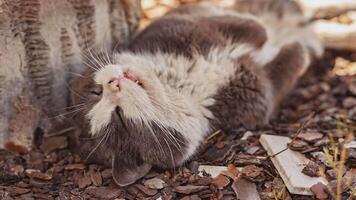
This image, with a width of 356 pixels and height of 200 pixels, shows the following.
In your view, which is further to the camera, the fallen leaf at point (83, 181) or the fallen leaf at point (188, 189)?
the fallen leaf at point (83, 181)

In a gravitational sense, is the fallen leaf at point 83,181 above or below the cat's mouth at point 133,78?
below

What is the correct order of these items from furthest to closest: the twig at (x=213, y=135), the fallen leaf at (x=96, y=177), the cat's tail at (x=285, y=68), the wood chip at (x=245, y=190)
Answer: the cat's tail at (x=285, y=68) < the twig at (x=213, y=135) < the fallen leaf at (x=96, y=177) < the wood chip at (x=245, y=190)

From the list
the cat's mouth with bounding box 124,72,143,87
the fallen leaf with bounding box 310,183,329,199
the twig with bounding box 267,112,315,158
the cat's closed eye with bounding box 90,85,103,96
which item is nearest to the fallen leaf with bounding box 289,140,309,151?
the twig with bounding box 267,112,315,158

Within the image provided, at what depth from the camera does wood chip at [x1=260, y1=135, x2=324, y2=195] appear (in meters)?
2.94

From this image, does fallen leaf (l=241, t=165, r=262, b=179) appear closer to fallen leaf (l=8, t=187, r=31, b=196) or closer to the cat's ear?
the cat's ear

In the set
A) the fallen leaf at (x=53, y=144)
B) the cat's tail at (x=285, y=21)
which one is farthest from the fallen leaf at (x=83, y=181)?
the cat's tail at (x=285, y=21)

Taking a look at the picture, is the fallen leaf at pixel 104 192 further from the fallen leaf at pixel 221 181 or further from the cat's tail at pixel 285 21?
the cat's tail at pixel 285 21

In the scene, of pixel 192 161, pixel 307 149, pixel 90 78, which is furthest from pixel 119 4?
pixel 307 149

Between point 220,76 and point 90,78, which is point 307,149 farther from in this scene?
point 90,78

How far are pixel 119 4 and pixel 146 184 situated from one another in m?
1.64

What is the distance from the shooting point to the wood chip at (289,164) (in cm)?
294

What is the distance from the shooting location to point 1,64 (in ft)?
10.8

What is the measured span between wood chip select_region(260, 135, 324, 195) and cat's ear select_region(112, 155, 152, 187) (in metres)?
0.84

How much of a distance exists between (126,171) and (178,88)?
0.78m
